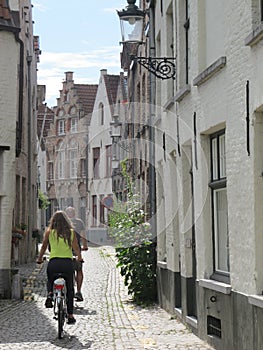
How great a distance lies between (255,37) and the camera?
23.8 feet

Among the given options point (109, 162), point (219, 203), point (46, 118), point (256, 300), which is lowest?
point (256, 300)

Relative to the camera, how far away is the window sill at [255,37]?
714 cm

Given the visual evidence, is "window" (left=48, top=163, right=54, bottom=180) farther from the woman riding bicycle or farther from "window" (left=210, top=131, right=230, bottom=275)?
"window" (left=210, top=131, right=230, bottom=275)

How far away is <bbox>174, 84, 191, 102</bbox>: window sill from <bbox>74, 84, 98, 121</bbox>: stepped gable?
145ft

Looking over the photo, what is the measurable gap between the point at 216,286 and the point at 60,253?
2.60 metres

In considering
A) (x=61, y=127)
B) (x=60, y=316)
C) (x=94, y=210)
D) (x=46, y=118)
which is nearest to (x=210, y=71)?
(x=60, y=316)

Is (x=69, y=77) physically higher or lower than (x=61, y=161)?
higher

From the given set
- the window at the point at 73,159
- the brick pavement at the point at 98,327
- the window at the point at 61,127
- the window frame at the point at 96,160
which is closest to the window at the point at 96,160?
the window frame at the point at 96,160

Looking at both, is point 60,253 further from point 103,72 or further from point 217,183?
point 103,72

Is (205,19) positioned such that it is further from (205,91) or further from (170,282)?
(170,282)

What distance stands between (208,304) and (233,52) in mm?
3096

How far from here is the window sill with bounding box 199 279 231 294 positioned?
8383 mm

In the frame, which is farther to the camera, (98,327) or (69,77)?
(69,77)

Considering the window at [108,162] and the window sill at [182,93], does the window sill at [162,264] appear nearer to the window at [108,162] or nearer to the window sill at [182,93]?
the window sill at [182,93]
